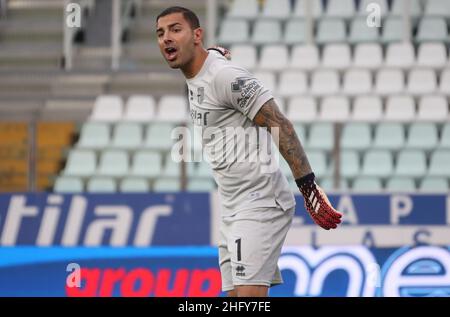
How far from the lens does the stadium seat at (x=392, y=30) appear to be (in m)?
12.9

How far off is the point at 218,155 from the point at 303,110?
21.0ft

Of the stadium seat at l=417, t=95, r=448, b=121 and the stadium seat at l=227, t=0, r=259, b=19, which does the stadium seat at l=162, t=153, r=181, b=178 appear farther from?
the stadium seat at l=227, t=0, r=259, b=19

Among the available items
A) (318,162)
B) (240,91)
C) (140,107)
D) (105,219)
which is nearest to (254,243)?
(240,91)

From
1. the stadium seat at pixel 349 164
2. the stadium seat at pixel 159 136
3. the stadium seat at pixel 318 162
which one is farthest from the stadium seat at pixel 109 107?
the stadium seat at pixel 349 164

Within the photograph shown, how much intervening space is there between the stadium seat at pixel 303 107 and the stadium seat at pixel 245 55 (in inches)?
34.3

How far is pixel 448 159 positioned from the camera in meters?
11.0

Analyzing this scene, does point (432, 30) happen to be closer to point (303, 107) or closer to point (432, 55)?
point (432, 55)

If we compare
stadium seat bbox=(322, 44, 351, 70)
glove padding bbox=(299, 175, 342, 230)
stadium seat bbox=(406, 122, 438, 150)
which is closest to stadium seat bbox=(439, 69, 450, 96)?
stadium seat bbox=(406, 122, 438, 150)

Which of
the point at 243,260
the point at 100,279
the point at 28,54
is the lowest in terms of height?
the point at 100,279

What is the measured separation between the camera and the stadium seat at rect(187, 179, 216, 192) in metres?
10.8

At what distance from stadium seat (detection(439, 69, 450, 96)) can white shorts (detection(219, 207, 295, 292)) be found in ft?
21.9

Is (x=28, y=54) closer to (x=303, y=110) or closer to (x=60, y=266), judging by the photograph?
(x=303, y=110)

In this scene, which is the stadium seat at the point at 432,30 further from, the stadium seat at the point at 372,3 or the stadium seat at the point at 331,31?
the stadium seat at the point at 331,31
